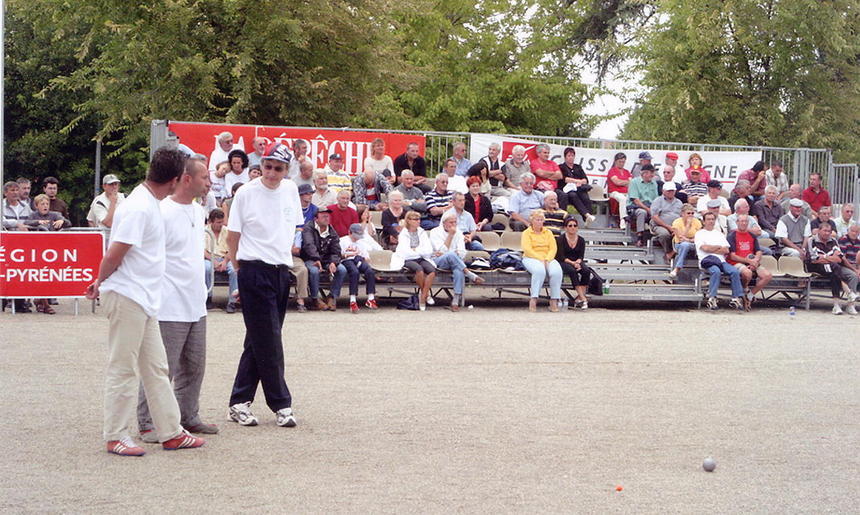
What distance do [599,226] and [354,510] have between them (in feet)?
54.8

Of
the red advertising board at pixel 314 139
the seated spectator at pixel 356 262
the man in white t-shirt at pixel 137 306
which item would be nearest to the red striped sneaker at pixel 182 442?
the man in white t-shirt at pixel 137 306

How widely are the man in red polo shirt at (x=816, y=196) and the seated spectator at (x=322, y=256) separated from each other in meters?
10.1

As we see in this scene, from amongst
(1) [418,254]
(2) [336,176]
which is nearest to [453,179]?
(2) [336,176]

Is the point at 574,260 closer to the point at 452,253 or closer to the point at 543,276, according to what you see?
the point at 543,276

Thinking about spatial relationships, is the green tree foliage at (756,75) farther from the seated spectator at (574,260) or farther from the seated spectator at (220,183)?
the seated spectator at (220,183)

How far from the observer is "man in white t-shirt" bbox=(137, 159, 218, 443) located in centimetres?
759

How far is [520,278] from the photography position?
1811 centimetres

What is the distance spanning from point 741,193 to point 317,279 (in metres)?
8.65

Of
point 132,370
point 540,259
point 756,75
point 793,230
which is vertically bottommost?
point 132,370

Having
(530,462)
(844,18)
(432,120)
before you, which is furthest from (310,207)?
(844,18)

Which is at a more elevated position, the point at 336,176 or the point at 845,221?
the point at 336,176

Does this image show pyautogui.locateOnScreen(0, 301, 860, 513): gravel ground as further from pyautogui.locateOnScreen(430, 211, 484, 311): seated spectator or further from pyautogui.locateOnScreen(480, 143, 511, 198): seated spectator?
pyautogui.locateOnScreen(480, 143, 511, 198): seated spectator

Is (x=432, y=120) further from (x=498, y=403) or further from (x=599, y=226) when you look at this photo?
(x=498, y=403)

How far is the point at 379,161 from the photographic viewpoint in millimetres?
19812
